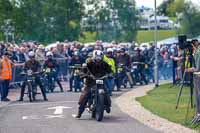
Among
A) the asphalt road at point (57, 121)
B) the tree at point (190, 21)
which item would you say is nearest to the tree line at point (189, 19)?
the tree at point (190, 21)

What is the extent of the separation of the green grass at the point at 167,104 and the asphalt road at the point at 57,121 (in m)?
0.97

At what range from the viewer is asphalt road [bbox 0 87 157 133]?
670 inches

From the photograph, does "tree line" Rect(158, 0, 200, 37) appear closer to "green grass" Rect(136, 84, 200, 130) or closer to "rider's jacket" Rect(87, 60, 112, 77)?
"green grass" Rect(136, 84, 200, 130)

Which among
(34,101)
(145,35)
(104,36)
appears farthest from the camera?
(145,35)

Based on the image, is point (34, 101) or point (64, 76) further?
point (64, 76)

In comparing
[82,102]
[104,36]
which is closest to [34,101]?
[82,102]

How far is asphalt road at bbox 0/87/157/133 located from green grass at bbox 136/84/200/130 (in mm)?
973

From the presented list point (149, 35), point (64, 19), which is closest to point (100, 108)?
point (64, 19)

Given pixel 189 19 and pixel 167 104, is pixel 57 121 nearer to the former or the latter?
pixel 167 104

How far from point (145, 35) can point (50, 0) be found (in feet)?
138

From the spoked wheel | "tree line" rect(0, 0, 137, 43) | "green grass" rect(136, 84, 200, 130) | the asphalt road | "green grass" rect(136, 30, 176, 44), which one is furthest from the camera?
"green grass" rect(136, 30, 176, 44)

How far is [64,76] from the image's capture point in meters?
38.9

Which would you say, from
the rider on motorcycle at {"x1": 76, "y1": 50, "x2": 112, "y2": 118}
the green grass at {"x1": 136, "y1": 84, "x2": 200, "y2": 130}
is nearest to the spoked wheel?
the rider on motorcycle at {"x1": 76, "y1": 50, "x2": 112, "y2": 118}

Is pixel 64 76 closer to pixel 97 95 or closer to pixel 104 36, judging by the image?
pixel 97 95
